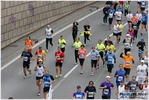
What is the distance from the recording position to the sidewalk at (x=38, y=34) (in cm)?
2786

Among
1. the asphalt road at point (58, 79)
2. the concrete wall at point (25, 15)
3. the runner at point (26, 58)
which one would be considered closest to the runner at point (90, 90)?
the asphalt road at point (58, 79)

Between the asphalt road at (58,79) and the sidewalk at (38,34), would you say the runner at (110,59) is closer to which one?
the asphalt road at (58,79)

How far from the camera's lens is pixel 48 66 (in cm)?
2627

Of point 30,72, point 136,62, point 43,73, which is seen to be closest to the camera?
point 43,73

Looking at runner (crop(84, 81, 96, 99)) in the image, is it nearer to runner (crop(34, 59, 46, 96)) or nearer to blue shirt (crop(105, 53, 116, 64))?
runner (crop(34, 59, 46, 96))

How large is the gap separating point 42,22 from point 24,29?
8.27ft

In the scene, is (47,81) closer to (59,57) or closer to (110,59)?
(59,57)

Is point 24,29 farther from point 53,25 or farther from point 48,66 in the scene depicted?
point 48,66

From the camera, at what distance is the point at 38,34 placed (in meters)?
32.1

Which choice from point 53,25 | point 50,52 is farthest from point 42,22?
point 50,52

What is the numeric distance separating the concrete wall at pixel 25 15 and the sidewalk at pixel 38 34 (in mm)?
314

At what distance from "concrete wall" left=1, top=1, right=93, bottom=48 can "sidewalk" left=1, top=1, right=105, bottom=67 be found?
12.4 inches

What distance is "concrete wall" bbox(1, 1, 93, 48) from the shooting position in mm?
28828

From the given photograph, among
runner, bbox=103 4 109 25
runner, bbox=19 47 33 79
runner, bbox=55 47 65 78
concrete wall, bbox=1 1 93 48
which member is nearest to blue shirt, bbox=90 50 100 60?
runner, bbox=55 47 65 78
